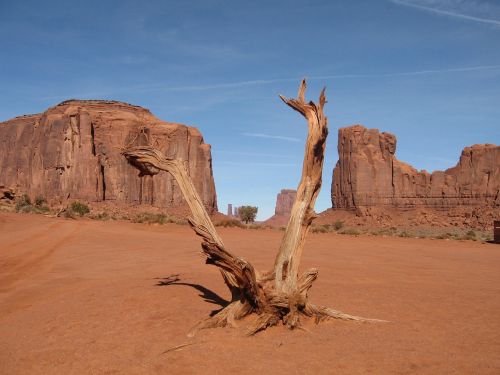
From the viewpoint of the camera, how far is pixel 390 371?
14.5 feet

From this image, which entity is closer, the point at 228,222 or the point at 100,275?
the point at 100,275

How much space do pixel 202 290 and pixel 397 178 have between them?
76778 mm

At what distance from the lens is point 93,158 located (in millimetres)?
72938

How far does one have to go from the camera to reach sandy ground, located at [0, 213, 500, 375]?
4.70m

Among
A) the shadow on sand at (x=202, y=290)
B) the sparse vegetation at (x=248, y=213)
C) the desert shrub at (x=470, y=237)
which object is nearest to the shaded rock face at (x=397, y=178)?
the sparse vegetation at (x=248, y=213)

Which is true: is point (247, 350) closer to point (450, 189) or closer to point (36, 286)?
point (36, 286)

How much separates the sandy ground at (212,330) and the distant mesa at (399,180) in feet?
218

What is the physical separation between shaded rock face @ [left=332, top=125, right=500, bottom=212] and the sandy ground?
6763cm

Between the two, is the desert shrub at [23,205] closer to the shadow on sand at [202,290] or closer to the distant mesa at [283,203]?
the shadow on sand at [202,290]

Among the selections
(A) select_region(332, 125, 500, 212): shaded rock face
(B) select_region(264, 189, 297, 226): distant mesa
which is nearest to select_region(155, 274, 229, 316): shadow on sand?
(A) select_region(332, 125, 500, 212): shaded rock face

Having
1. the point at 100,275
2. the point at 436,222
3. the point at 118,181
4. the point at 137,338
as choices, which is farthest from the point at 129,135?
the point at 137,338

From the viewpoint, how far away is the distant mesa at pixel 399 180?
73625 millimetres

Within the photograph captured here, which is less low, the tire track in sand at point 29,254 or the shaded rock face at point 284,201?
the shaded rock face at point 284,201

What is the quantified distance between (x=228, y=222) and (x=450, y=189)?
2065 inches
